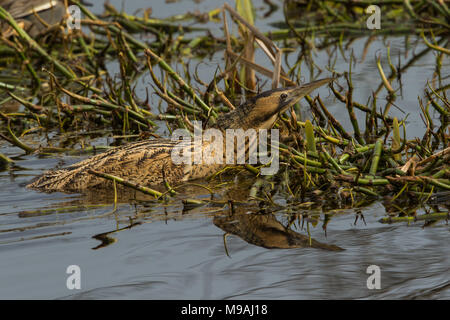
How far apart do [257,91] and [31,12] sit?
208 inches

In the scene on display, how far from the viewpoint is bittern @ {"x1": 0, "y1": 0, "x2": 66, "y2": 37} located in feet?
41.1

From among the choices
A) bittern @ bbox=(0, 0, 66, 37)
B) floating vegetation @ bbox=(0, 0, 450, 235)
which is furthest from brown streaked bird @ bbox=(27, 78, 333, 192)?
bittern @ bbox=(0, 0, 66, 37)

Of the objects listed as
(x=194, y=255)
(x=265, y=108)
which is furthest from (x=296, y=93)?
(x=194, y=255)

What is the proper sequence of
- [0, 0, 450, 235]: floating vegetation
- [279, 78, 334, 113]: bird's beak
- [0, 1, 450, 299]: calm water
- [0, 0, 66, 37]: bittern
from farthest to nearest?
[0, 0, 66, 37]: bittern
[279, 78, 334, 113]: bird's beak
[0, 0, 450, 235]: floating vegetation
[0, 1, 450, 299]: calm water

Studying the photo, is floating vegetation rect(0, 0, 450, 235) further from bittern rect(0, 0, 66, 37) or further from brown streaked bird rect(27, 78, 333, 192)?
bittern rect(0, 0, 66, 37)

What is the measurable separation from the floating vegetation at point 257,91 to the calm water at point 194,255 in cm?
26

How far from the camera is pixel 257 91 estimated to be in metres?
8.77

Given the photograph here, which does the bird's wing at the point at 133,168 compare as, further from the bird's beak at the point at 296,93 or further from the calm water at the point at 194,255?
the bird's beak at the point at 296,93

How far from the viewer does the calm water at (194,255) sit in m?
4.91

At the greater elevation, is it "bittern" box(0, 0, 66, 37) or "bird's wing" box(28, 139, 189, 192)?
"bittern" box(0, 0, 66, 37)

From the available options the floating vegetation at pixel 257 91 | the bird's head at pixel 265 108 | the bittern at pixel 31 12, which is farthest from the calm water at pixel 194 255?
the bittern at pixel 31 12

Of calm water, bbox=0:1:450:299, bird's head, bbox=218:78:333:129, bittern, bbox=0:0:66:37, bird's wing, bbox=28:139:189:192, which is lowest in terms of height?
calm water, bbox=0:1:450:299

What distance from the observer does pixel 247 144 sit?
7.18 meters

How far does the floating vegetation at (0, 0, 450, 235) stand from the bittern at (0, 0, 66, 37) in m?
0.39
